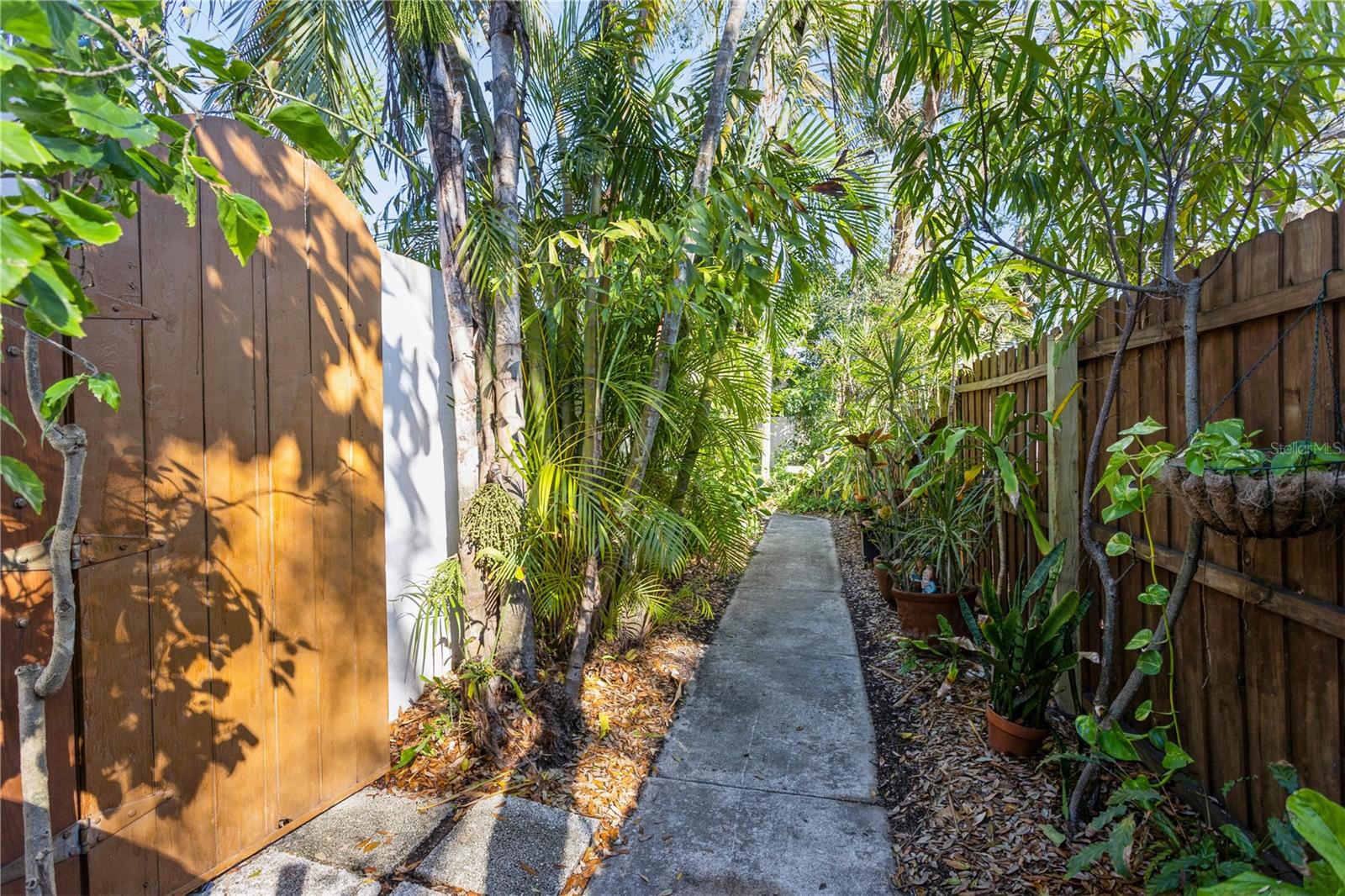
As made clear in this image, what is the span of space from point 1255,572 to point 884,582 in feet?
10.2

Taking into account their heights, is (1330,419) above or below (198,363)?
below

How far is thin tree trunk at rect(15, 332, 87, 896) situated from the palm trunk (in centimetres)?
168

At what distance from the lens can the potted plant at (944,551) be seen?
3.87 m

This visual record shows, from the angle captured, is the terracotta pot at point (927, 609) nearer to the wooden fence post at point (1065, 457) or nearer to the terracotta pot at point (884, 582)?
the terracotta pot at point (884, 582)

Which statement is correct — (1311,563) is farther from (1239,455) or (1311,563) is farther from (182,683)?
(182,683)

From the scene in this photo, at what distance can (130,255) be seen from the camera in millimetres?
1683

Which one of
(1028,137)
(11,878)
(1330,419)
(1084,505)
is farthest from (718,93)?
(11,878)

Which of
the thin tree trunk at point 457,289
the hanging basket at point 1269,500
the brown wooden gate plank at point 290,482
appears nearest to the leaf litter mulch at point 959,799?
the hanging basket at point 1269,500

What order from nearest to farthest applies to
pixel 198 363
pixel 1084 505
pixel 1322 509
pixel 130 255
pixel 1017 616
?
pixel 1322 509, pixel 130 255, pixel 198 363, pixel 1084 505, pixel 1017 616

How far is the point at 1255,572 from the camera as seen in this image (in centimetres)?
175

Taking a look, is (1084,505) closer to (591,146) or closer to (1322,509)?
(1322,509)

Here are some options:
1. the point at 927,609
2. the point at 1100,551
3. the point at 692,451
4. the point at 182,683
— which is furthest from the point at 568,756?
the point at 927,609

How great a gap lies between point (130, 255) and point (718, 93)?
225cm

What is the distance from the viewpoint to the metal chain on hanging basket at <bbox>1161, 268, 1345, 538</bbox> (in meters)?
1.36
